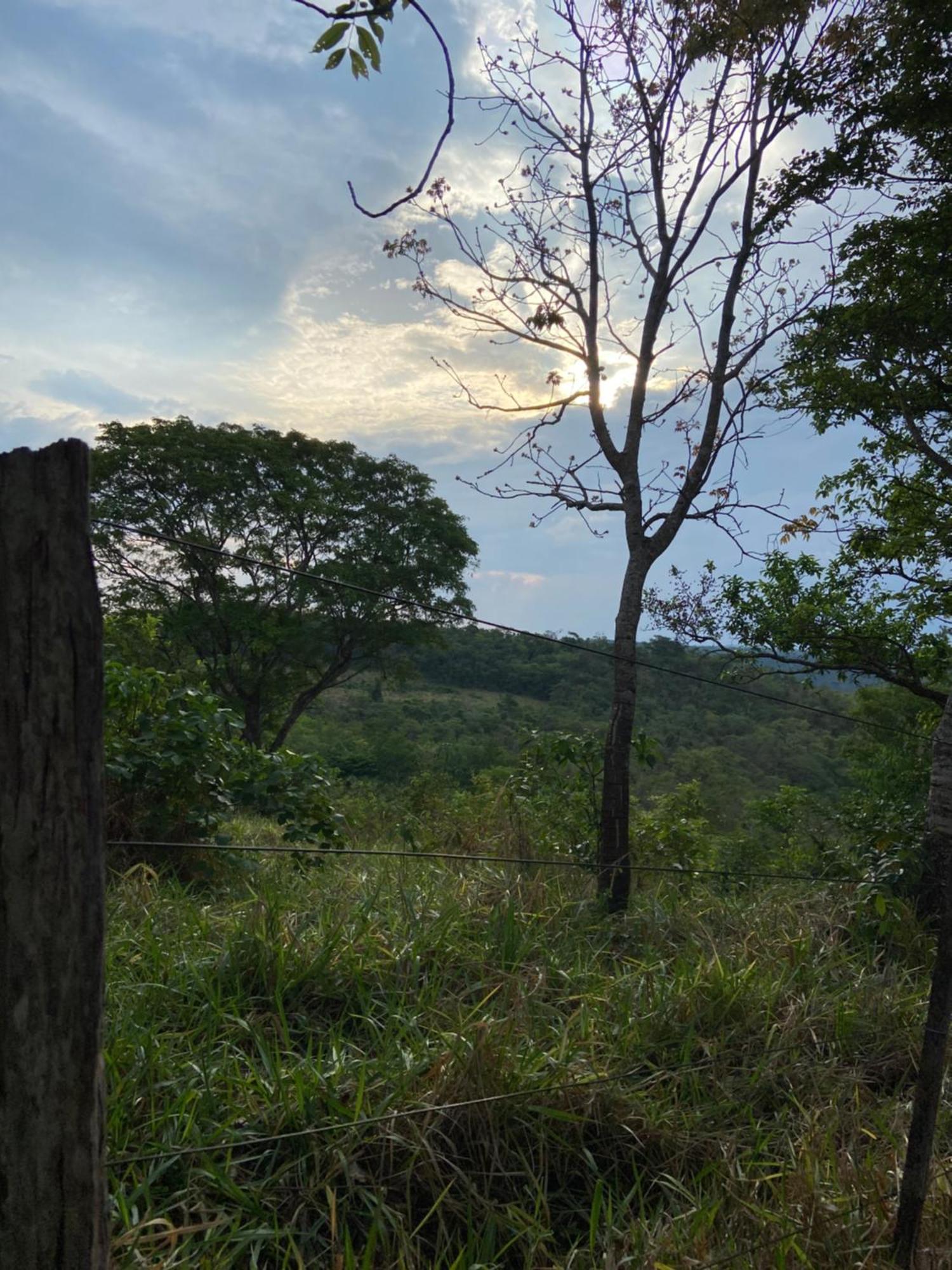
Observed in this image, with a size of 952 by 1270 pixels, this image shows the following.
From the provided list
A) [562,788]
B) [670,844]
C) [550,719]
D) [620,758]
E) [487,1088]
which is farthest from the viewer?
[550,719]

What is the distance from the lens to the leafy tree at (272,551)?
1523 cm

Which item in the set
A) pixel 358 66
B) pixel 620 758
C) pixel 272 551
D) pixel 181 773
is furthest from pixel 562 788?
pixel 272 551

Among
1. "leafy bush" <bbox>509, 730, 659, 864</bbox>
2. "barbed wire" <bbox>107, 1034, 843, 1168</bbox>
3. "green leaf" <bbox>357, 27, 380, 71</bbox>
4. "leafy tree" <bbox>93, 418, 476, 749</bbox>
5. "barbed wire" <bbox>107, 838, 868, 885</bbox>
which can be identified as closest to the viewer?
"green leaf" <bbox>357, 27, 380, 71</bbox>

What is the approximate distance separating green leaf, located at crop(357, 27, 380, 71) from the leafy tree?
519 inches

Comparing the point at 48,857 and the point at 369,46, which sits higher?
the point at 369,46

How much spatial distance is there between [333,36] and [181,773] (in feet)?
13.8

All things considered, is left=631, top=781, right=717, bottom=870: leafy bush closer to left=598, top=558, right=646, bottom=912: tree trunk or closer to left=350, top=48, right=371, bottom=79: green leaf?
left=598, top=558, right=646, bottom=912: tree trunk

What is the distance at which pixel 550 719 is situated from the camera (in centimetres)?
2170

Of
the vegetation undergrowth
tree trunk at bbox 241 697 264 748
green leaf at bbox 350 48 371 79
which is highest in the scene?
green leaf at bbox 350 48 371 79

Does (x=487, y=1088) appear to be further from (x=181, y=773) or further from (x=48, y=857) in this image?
(x=181, y=773)

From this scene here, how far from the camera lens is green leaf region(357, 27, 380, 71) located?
68.3 inches

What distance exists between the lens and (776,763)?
24.7 m

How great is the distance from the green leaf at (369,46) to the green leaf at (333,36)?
3 centimetres

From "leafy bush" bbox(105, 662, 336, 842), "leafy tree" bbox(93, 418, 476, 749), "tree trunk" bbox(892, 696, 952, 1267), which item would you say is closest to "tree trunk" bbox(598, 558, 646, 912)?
"leafy bush" bbox(105, 662, 336, 842)
